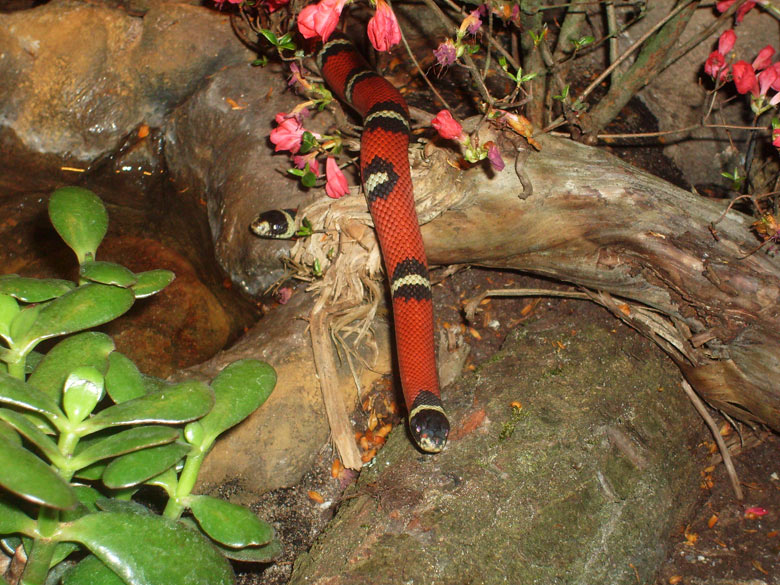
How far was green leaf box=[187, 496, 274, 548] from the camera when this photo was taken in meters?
1.94

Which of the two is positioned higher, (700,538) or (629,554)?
(629,554)

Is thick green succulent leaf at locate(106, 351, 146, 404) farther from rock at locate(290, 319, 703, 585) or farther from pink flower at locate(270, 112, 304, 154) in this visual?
pink flower at locate(270, 112, 304, 154)

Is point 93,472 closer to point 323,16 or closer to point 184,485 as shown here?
point 184,485

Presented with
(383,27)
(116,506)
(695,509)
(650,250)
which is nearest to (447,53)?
(383,27)

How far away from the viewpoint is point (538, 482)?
2.72 metres

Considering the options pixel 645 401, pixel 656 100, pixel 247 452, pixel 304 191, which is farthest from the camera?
pixel 656 100

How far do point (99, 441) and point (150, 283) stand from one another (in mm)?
631

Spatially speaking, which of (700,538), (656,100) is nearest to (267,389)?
(700,538)

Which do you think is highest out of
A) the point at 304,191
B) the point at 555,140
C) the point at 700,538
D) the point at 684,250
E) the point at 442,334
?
the point at 555,140

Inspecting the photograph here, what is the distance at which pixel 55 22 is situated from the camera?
524cm

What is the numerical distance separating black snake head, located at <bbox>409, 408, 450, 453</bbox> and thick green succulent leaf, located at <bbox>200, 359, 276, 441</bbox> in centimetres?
102

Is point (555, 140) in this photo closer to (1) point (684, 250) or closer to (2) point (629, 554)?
(1) point (684, 250)

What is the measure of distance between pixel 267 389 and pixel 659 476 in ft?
6.97

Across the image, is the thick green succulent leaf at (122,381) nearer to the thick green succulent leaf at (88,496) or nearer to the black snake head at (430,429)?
the thick green succulent leaf at (88,496)
